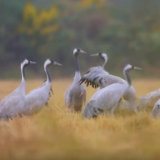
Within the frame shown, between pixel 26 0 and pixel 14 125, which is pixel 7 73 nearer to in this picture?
pixel 26 0

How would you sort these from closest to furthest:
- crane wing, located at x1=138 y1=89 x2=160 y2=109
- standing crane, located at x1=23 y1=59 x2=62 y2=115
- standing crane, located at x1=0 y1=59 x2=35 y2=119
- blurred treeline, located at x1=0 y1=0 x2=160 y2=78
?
standing crane, located at x1=0 y1=59 x2=35 y2=119
standing crane, located at x1=23 y1=59 x2=62 y2=115
crane wing, located at x1=138 y1=89 x2=160 y2=109
blurred treeline, located at x1=0 y1=0 x2=160 y2=78

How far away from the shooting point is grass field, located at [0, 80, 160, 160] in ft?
15.3

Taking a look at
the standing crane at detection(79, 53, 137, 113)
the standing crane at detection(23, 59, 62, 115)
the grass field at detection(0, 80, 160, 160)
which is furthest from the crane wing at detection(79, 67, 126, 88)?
the grass field at detection(0, 80, 160, 160)

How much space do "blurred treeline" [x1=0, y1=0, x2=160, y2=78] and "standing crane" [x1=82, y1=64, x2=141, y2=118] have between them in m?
10.2

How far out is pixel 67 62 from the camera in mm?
18156

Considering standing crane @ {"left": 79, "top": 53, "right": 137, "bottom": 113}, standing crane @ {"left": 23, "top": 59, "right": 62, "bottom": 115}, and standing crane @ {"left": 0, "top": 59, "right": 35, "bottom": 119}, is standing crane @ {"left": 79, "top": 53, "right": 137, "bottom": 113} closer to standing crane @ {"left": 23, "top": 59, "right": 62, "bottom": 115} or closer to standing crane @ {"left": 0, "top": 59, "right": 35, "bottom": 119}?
standing crane @ {"left": 23, "top": 59, "right": 62, "bottom": 115}

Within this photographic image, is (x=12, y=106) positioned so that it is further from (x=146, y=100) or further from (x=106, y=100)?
(x=146, y=100)

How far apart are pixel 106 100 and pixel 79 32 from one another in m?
14.0

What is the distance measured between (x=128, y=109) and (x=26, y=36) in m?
12.5

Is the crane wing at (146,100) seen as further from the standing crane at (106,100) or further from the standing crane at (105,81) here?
the standing crane at (106,100)

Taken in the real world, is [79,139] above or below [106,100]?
below

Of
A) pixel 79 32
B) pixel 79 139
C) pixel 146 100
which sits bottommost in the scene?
pixel 79 139

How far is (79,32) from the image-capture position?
68.0ft

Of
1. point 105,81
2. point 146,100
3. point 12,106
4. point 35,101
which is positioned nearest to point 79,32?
point 105,81
